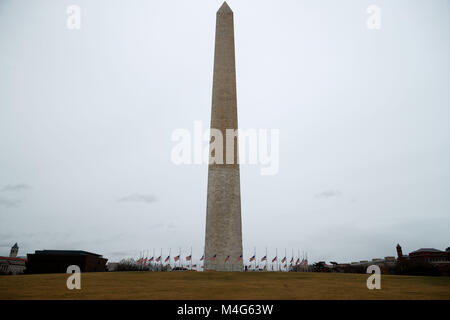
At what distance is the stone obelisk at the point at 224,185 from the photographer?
33200 millimetres

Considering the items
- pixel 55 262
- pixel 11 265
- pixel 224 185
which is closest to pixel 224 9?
pixel 224 185

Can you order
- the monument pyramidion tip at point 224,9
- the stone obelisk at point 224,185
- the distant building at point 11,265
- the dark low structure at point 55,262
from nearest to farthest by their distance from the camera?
1. the stone obelisk at point 224,185
2. the dark low structure at point 55,262
3. the monument pyramidion tip at point 224,9
4. the distant building at point 11,265

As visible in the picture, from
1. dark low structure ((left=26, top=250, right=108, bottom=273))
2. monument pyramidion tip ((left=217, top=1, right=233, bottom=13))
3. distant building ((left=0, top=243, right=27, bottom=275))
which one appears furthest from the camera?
distant building ((left=0, top=243, right=27, bottom=275))

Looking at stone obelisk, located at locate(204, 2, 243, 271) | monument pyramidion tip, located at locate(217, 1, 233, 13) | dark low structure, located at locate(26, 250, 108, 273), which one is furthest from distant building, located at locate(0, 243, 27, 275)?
monument pyramidion tip, located at locate(217, 1, 233, 13)

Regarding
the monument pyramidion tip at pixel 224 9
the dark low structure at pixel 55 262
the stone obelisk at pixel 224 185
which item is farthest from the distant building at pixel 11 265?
the monument pyramidion tip at pixel 224 9

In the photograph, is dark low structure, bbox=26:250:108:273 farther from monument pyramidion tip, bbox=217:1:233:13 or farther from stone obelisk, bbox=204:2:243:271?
monument pyramidion tip, bbox=217:1:233:13

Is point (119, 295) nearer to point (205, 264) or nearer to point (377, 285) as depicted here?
point (377, 285)

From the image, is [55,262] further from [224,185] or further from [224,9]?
[224,9]

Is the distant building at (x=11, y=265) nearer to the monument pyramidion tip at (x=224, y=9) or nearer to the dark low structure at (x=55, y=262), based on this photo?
the dark low structure at (x=55, y=262)

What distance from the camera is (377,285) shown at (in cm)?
1825

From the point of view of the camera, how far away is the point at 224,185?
114 feet

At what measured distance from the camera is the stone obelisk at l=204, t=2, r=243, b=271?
33200mm
